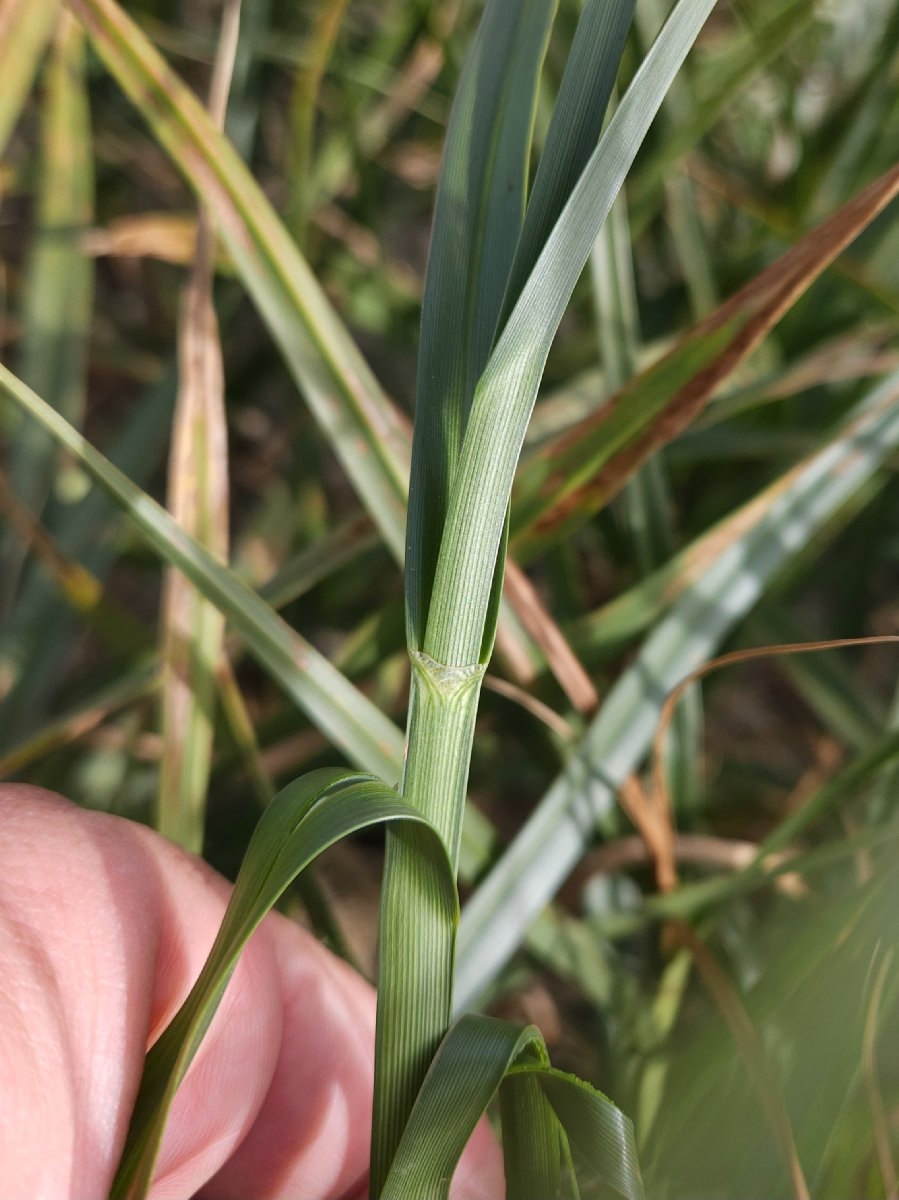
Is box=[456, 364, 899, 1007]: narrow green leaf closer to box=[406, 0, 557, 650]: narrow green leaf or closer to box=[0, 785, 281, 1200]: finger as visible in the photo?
box=[0, 785, 281, 1200]: finger

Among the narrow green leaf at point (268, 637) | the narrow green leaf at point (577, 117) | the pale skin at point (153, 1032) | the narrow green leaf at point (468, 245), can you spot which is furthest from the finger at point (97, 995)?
the narrow green leaf at point (577, 117)

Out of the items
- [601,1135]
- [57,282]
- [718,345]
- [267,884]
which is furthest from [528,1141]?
[57,282]

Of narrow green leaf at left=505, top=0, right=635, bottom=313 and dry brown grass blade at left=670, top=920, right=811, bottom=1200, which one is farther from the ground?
narrow green leaf at left=505, top=0, right=635, bottom=313

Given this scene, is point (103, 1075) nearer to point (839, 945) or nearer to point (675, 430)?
point (839, 945)

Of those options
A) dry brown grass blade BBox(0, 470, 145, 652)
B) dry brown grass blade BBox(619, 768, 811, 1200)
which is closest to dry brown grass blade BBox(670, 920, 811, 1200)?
dry brown grass blade BBox(619, 768, 811, 1200)

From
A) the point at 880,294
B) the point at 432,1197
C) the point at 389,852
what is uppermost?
the point at 880,294

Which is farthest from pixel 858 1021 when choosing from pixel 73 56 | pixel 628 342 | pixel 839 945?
pixel 73 56
